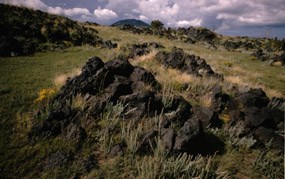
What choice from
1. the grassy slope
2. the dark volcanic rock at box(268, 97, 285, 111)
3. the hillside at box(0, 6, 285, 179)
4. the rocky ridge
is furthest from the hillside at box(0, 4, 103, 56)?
the dark volcanic rock at box(268, 97, 285, 111)

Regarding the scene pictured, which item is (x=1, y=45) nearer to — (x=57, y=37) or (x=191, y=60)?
(x=57, y=37)

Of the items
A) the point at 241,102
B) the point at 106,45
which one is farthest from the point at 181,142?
the point at 106,45

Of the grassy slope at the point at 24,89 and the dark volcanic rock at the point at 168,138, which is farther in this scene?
the dark volcanic rock at the point at 168,138

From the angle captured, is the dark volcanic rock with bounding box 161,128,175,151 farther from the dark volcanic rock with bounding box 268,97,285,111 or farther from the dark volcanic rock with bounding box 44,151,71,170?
the dark volcanic rock with bounding box 268,97,285,111

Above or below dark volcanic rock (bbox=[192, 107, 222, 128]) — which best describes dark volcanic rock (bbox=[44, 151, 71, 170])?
below

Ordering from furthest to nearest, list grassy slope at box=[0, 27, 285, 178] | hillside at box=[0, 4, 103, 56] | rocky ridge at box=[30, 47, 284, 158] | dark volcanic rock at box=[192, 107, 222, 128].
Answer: hillside at box=[0, 4, 103, 56], dark volcanic rock at box=[192, 107, 222, 128], rocky ridge at box=[30, 47, 284, 158], grassy slope at box=[0, 27, 285, 178]

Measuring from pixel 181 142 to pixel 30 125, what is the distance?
3924mm

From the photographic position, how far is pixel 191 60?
46.0 ft

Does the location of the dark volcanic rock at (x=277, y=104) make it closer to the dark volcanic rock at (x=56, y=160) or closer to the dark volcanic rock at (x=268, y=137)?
the dark volcanic rock at (x=268, y=137)

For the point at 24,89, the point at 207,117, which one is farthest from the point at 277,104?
the point at 24,89

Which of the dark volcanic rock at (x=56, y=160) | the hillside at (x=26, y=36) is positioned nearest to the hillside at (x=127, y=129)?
the dark volcanic rock at (x=56, y=160)

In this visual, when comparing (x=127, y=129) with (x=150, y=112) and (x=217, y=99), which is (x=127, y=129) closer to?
(x=150, y=112)

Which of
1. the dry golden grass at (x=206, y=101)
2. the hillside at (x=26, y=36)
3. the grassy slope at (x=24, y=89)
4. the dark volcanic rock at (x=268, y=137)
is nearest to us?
the grassy slope at (x=24, y=89)

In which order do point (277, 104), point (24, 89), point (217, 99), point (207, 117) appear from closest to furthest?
point (207, 117)
point (24, 89)
point (217, 99)
point (277, 104)
